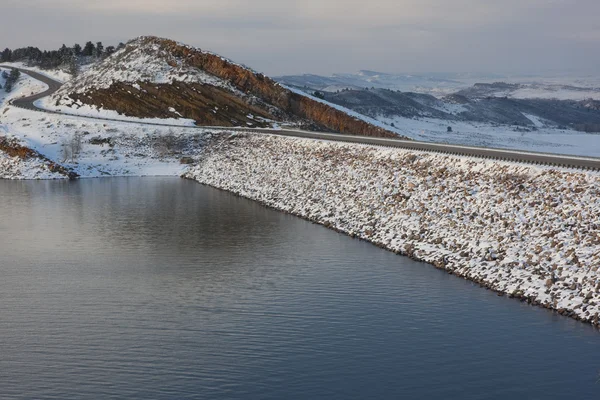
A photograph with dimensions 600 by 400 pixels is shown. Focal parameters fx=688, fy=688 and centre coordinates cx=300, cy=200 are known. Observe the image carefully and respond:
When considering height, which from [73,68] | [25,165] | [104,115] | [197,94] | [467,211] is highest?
[73,68]

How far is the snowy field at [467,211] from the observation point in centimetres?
2788

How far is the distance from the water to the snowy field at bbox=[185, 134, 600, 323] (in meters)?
1.37

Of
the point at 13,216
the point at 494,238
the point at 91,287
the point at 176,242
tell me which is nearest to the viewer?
the point at 91,287

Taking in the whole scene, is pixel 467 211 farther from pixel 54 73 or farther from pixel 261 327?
pixel 54 73

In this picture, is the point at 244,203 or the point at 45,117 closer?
the point at 244,203

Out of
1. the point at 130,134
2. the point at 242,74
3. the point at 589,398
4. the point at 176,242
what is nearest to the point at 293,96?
the point at 242,74

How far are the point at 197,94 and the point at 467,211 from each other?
67.9 m

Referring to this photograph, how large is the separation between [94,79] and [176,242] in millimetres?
73904

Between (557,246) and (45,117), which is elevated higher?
(45,117)

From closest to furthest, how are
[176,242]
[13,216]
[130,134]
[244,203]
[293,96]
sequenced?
[176,242], [13,216], [244,203], [130,134], [293,96]

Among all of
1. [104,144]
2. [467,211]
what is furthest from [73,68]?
[467,211]

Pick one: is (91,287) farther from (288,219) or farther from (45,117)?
(45,117)

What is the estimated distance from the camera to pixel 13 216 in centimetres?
4731

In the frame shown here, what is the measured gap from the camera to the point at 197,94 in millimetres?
98188
